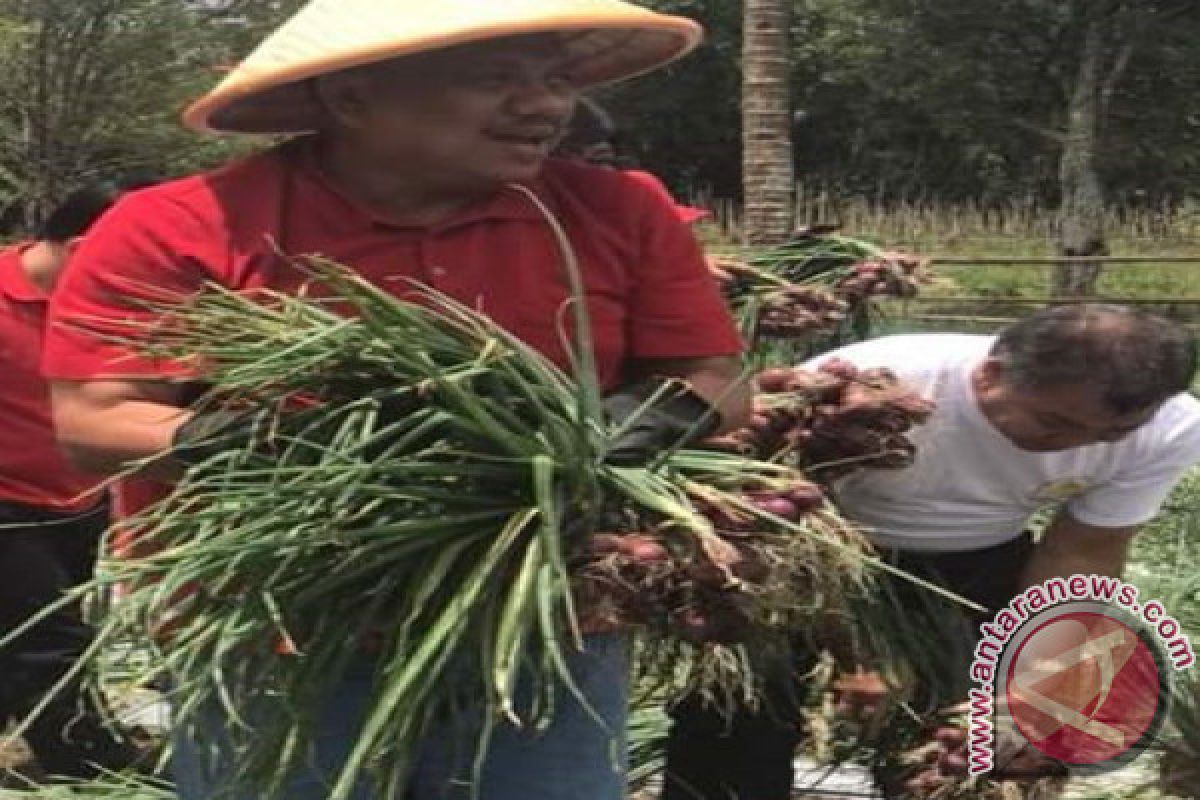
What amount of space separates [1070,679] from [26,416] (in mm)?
1953

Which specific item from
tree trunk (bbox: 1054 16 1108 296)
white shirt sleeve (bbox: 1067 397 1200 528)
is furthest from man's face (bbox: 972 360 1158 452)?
tree trunk (bbox: 1054 16 1108 296)

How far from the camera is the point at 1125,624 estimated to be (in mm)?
2641

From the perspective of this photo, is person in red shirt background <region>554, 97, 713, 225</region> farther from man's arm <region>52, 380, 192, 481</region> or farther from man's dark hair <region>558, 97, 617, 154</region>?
man's arm <region>52, 380, 192, 481</region>

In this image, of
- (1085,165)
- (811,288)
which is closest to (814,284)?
(811,288)

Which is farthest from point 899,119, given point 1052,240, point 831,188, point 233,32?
point 233,32

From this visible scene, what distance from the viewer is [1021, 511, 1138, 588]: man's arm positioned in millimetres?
2654

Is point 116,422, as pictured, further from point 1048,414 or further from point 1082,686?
point 1082,686

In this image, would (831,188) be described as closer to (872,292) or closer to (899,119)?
(899,119)

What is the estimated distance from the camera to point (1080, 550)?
8.74 feet

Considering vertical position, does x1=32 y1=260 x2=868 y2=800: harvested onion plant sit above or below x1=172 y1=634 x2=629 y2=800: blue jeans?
above

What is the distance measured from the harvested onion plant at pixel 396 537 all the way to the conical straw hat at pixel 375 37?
21 cm

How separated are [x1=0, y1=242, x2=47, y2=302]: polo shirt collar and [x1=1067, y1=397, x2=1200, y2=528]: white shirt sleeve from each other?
6.39 feet

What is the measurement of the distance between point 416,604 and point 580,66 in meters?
0.70

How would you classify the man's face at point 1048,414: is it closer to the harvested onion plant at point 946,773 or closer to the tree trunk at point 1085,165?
the harvested onion plant at point 946,773
